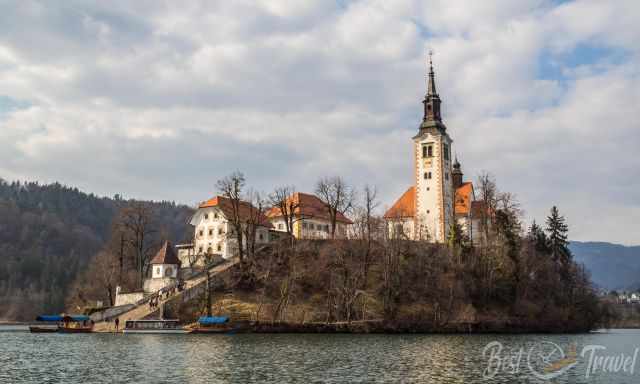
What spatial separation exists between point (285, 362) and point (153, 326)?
32.0 metres

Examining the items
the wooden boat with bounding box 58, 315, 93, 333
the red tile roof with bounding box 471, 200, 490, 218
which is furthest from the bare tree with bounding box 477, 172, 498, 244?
the wooden boat with bounding box 58, 315, 93, 333

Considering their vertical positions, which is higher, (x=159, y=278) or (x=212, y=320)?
(x=159, y=278)

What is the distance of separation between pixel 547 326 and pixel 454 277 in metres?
12.7

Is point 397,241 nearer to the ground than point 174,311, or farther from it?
farther from it

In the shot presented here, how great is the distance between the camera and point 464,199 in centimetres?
9850

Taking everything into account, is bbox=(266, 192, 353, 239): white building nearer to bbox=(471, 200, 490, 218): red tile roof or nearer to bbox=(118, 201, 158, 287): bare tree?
bbox=(471, 200, 490, 218): red tile roof

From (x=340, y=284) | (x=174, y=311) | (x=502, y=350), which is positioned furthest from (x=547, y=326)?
(x=174, y=311)

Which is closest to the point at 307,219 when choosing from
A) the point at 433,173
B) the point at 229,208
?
the point at 229,208

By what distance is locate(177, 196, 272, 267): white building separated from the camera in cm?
8638

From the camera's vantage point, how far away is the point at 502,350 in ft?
151

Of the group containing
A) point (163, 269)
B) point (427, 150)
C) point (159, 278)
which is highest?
point (427, 150)

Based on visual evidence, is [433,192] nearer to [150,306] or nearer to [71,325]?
[150,306]

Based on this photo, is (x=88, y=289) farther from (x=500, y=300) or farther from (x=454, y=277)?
(x=500, y=300)

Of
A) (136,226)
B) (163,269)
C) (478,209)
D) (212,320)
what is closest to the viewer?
(212,320)
